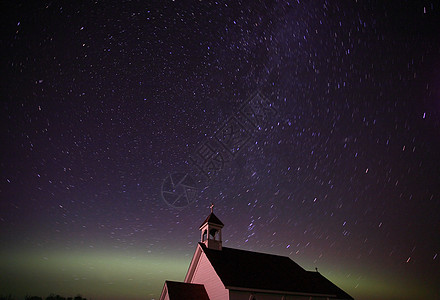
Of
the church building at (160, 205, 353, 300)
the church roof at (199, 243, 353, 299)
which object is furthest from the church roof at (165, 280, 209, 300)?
the church roof at (199, 243, 353, 299)

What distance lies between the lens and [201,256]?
2316 centimetres

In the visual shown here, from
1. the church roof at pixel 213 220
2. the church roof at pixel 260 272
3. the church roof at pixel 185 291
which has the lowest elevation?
the church roof at pixel 185 291

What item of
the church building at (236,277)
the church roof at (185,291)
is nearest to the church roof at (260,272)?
the church building at (236,277)

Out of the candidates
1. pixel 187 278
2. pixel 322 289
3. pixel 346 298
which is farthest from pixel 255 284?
pixel 346 298

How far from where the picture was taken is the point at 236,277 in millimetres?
19812

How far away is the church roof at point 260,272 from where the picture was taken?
65.1 feet

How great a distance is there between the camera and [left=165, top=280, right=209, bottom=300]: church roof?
19.0m

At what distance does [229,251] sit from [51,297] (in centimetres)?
11810

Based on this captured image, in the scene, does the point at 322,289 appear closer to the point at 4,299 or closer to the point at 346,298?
the point at 346,298

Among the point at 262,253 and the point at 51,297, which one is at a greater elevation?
the point at 51,297

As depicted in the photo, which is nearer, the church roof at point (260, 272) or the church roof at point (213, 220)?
the church roof at point (260, 272)

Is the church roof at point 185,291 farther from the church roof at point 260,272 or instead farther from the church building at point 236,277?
the church roof at point 260,272

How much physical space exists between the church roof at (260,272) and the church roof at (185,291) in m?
2.20

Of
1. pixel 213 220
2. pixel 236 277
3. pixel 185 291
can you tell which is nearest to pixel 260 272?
pixel 236 277
